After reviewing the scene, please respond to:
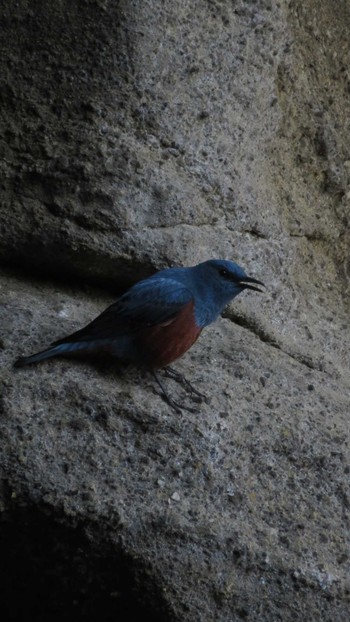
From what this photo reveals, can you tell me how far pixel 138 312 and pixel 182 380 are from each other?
1.03 feet

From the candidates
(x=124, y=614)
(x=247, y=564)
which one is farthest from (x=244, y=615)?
(x=124, y=614)

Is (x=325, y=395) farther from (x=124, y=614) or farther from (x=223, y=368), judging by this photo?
(x=124, y=614)

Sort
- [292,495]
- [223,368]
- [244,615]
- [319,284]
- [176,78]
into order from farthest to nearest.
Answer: [319,284]
[176,78]
[223,368]
[292,495]
[244,615]

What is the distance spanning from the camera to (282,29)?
4.16 metres

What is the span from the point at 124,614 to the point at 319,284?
187 centimetres

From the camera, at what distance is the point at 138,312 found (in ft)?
11.0

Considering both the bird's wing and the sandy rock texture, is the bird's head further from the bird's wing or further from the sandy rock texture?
the sandy rock texture

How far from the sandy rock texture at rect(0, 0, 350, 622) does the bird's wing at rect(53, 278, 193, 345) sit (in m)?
0.16

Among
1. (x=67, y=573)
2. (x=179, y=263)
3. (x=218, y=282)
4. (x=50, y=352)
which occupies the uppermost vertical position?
(x=218, y=282)

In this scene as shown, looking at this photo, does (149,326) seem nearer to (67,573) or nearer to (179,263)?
(179,263)

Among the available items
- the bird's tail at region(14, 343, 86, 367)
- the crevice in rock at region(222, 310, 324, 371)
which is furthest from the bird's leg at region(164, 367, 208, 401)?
the crevice in rock at region(222, 310, 324, 371)

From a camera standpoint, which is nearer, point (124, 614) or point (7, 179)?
point (124, 614)

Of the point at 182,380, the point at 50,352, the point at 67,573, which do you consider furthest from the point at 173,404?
the point at 67,573

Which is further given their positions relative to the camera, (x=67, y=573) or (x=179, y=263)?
(x=179, y=263)
